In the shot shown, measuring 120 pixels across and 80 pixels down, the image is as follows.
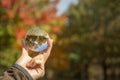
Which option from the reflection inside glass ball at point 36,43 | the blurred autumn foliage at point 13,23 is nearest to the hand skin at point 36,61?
the reflection inside glass ball at point 36,43

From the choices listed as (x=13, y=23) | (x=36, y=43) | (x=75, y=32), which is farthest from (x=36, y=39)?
(x=75, y=32)

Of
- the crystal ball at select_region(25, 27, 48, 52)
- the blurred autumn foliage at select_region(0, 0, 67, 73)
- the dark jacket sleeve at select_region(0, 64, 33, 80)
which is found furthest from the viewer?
the blurred autumn foliage at select_region(0, 0, 67, 73)

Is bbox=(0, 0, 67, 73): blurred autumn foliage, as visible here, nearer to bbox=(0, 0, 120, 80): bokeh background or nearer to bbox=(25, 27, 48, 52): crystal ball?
bbox=(0, 0, 120, 80): bokeh background

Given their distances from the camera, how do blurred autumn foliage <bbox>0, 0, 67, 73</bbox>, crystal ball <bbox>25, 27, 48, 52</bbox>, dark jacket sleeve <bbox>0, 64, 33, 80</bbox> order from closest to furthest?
dark jacket sleeve <bbox>0, 64, 33, 80</bbox> < crystal ball <bbox>25, 27, 48, 52</bbox> < blurred autumn foliage <bbox>0, 0, 67, 73</bbox>

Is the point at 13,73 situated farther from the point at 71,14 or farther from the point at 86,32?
the point at 71,14

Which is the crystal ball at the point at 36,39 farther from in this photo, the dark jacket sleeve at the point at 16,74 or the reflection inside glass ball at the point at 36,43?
the dark jacket sleeve at the point at 16,74

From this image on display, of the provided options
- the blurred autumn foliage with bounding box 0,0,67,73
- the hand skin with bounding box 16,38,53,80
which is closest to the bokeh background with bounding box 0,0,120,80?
the blurred autumn foliage with bounding box 0,0,67,73

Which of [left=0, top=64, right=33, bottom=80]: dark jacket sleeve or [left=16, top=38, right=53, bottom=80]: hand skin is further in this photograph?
[left=16, top=38, right=53, bottom=80]: hand skin
